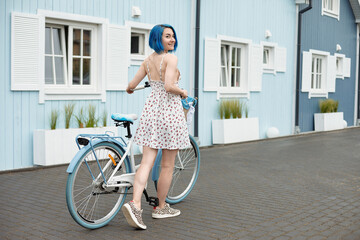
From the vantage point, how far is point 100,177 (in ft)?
15.0

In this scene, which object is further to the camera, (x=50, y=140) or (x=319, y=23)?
(x=319, y=23)

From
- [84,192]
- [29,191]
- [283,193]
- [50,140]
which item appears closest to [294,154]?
[283,193]

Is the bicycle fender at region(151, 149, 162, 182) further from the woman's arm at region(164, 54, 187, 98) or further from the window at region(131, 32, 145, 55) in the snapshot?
the window at region(131, 32, 145, 55)

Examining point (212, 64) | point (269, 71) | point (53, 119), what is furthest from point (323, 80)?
point (53, 119)

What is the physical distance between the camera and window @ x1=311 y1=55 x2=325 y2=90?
17250 millimetres

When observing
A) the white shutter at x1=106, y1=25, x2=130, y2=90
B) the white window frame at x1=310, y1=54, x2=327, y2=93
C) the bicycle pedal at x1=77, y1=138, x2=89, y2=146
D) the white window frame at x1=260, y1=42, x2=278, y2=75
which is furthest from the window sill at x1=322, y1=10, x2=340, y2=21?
the bicycle pedal at x1=77, y1=138, x2=89, y2=146

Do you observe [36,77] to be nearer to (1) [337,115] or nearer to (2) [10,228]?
(2) [10,228]

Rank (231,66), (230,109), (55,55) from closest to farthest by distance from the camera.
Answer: (55,55) → (230,109) → (231,66)

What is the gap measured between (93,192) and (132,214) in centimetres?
39

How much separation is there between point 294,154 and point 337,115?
302 inches

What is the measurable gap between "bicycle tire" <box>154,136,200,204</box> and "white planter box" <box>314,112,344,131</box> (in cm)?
1157

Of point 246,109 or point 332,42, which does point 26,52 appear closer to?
point 246,109

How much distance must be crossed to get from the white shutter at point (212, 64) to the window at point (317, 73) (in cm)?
598

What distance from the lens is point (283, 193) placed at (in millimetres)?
6504
